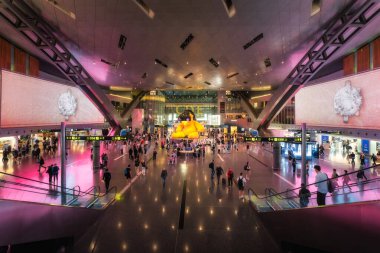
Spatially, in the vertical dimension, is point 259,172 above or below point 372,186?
below

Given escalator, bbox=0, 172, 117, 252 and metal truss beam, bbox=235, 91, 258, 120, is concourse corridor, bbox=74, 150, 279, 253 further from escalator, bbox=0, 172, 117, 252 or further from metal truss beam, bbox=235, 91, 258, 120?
metal truss beam, bbox=235, 91, 258, 120

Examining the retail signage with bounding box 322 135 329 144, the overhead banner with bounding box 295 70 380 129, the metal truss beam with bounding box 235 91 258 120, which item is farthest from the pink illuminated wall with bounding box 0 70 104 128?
the metal truss beam with bounding box 235 91 258 120

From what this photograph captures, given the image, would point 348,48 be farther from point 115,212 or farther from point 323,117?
point 115,212

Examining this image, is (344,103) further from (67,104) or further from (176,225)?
(67,104)

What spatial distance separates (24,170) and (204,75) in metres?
16.8

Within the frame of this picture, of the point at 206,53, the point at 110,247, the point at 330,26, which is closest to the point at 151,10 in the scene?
the point at 206,53

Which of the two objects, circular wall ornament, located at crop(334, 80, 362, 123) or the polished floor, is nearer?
the polished floor

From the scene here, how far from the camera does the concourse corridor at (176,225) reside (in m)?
7.26

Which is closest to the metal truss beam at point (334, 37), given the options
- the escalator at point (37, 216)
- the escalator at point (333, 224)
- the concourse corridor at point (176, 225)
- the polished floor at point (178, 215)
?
the polished floor at point (178, 215)

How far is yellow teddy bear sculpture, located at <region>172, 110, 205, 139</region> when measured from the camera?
2489cm

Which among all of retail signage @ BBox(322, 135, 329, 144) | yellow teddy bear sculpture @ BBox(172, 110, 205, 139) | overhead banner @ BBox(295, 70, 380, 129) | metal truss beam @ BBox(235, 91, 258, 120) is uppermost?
metal truss beam @ BBox(235, 91, 258, 120)

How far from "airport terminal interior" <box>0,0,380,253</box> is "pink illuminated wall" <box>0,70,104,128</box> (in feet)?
0.22

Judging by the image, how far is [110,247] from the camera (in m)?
7.20

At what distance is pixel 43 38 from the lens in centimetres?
1191
